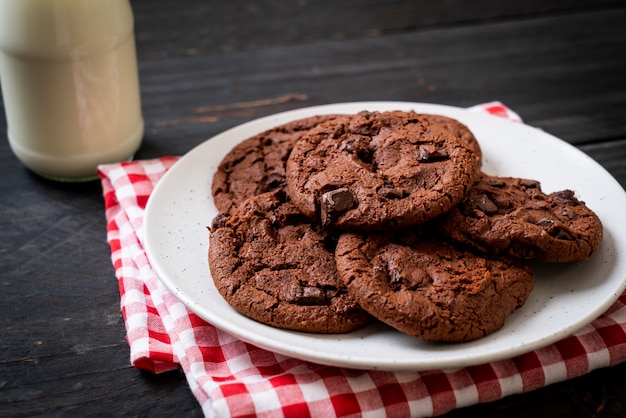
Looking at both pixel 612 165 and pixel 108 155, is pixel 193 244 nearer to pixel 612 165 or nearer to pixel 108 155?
pixel 108 155

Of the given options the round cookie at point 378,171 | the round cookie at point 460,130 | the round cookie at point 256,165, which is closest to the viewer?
the round cookie at point 378,171

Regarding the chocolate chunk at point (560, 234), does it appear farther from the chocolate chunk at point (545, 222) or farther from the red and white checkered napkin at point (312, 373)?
the red and white checkered napkin at point (312, 373)

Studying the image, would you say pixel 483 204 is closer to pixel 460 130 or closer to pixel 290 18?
pixel 460 130

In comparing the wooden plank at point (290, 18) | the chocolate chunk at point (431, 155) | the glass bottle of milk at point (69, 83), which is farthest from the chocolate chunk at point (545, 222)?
the wooden plank at point (290, 18)

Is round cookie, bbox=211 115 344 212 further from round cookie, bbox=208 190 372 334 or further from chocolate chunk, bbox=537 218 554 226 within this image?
chocolate chunk, bbox=537 218 554 226

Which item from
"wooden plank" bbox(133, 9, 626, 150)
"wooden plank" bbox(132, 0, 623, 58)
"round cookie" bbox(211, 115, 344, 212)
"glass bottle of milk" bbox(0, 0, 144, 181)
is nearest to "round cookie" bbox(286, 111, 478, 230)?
"round cookie" bbox(211, 115, 344, 212)

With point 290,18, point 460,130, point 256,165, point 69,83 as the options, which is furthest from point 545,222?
point 290,18

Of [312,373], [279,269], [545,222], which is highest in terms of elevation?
[545,222]

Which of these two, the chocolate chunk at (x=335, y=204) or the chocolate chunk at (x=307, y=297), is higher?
the chocolate chunk at (x=335, y=204)
